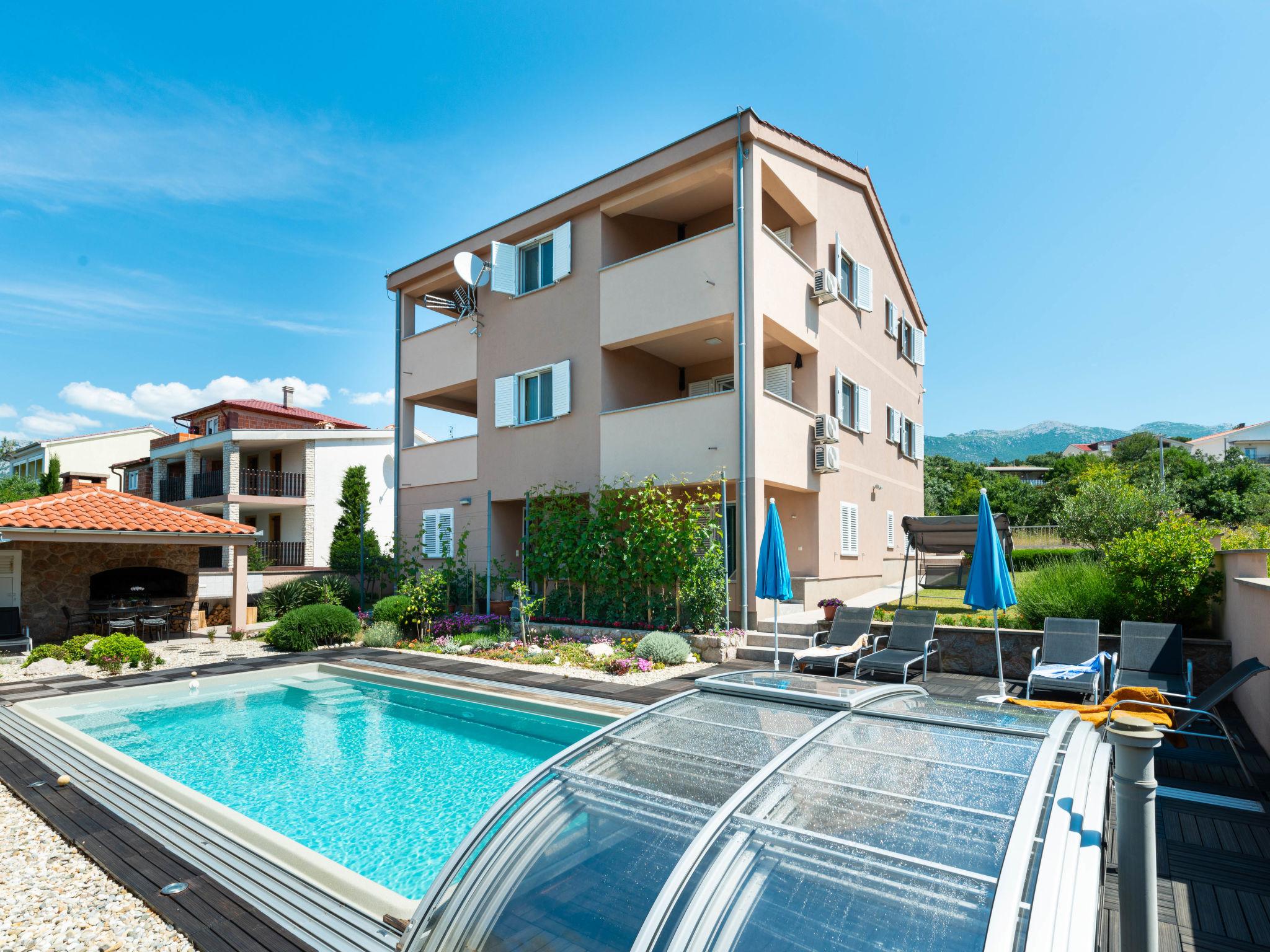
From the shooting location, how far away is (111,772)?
668cm

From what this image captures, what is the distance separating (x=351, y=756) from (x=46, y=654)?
913cm

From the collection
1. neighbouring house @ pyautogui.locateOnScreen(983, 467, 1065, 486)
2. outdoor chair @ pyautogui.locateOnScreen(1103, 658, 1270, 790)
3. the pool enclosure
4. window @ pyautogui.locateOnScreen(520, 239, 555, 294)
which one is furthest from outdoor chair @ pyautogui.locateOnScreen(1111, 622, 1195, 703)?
neighbouring house @ pyautogui.locateOnScreen(983, 467, 1065, 486)

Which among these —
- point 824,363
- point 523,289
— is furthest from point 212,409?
point 824,363

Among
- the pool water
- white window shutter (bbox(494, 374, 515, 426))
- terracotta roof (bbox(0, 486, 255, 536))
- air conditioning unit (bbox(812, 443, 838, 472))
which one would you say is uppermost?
white window shutter (bbox(494, 374, 515, 426))

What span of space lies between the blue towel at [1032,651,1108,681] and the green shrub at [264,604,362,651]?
1357 cm

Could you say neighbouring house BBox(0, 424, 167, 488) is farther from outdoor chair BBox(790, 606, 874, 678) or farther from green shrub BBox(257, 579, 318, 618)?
outdoor chair BBox(790, 606, 874, 678)

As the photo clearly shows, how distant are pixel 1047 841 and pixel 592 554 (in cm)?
1246

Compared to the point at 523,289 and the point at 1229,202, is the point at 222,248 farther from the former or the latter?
the point at 1229,202

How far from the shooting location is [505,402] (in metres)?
17.4

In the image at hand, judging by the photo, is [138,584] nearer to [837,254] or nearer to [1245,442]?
[837,254]

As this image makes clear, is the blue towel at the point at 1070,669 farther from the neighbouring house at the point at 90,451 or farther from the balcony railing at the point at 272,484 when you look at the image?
the neighbouring house at the point at 90,451

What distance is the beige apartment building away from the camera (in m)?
13.6

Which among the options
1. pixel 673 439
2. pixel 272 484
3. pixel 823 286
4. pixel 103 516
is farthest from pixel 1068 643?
pixel 272 484

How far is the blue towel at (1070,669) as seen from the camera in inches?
333
